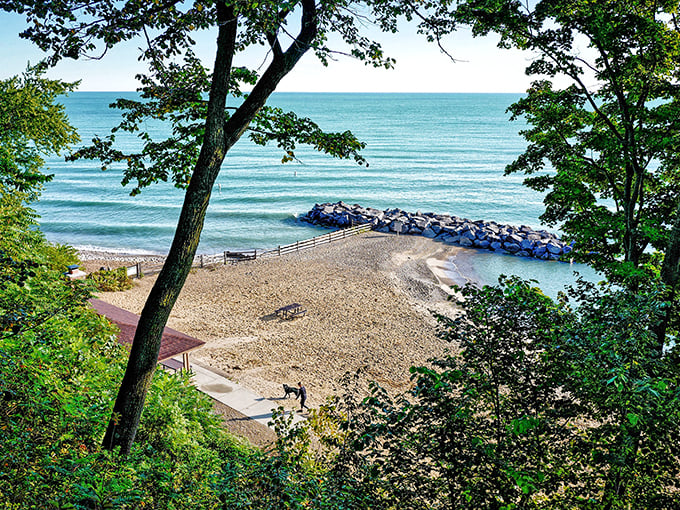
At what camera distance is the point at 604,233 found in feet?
A: 35.5

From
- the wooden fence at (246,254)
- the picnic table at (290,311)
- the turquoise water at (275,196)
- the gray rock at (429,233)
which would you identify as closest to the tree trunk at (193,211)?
the picnic table at (290,311)

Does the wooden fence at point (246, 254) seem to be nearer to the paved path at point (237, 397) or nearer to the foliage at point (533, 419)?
the paved path at point (237, 397)

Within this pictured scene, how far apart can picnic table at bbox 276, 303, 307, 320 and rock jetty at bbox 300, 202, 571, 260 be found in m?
19.2

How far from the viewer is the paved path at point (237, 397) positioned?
1255 centimetres

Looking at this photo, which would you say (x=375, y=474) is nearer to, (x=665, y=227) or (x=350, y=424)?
(x=350, y=424)

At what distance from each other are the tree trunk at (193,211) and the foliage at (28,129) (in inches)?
319

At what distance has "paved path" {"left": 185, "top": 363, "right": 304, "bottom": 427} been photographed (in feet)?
41.2

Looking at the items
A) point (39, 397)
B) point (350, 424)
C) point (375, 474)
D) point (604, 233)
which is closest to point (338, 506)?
point (375, 474)

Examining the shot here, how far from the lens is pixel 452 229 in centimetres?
3744

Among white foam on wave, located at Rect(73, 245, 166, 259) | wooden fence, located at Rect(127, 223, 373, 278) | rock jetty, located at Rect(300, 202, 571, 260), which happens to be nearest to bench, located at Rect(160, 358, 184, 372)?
wooden fence, located at Rect(127, 223, 373, 278)

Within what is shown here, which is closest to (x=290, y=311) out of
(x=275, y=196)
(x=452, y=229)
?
(x=452, y=229)

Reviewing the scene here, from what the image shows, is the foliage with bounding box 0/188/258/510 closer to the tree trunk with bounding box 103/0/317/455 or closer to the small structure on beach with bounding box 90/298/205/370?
the tree trunk with bounding box 103/0/317/455

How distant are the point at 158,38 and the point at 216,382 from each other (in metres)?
11.6

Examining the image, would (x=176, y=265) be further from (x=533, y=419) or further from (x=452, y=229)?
(x=452, y=229)
